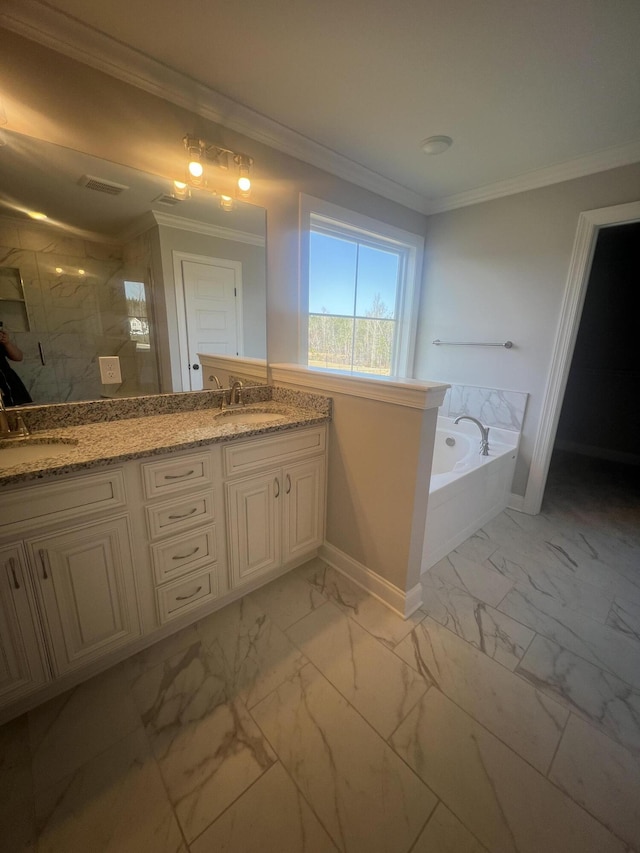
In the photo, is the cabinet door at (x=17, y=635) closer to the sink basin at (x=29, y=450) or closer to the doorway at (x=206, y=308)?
the sink basin at (x=29, y=450)

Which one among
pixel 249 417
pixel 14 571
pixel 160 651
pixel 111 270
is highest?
pixel 111 270

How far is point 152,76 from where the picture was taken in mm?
1479

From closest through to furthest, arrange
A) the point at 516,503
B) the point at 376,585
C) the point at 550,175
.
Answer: the point at 376,585 < the point at 550,175 < the point at 516,503

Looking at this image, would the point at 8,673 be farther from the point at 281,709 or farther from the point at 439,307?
the point at 439,307

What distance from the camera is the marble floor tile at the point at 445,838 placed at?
876 mm

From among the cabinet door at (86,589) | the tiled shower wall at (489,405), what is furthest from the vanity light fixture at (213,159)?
the tiled shower wall at (489,405)

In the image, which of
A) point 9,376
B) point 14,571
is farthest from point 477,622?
point 9,376

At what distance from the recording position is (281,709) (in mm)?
1206

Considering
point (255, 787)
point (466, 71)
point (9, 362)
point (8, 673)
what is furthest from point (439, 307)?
point (8, 673)

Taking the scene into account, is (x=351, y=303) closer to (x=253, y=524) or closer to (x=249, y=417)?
(x=249, y=417)

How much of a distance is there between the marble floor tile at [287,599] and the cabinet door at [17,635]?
2.81 feet

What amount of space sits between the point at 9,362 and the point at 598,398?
5213mm

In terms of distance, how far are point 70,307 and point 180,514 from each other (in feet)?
3.33

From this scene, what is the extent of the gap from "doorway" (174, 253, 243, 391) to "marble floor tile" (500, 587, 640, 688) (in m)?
2.09
